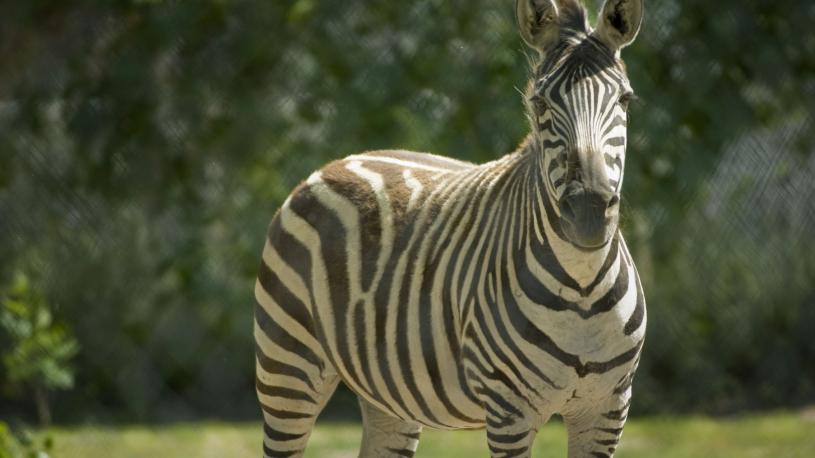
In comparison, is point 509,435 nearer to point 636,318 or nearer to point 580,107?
point 636,318

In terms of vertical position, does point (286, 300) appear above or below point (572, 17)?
below

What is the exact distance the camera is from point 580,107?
3266 millimetres

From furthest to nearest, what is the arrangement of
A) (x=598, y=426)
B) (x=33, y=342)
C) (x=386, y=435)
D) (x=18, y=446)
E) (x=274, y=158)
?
(x=274, y=158), (x=33, y=342), (x=18, y=446), (x=386, y=435), (x=598, y=426)

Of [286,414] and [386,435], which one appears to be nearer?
[286,414]

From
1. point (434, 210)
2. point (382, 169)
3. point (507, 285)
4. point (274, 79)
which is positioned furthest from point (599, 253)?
point (274, 79)

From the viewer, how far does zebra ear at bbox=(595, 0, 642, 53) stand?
11.4 ft

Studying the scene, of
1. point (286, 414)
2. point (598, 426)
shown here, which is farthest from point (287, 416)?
point (598, 426)

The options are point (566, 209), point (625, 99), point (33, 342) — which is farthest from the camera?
point (33, 342)

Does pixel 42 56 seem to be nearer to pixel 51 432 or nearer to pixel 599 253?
pixel 51 432

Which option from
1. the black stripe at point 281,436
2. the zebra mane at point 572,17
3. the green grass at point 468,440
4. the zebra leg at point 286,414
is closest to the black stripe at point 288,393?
the zebra leg at point 286,414

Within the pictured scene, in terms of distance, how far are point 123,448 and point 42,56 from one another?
227cm

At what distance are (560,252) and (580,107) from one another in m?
0.41

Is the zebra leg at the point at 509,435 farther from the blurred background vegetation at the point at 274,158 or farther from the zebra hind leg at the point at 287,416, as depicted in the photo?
the blurred background vegetation at the point at 274,158

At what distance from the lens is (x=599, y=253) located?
344 centimetres
